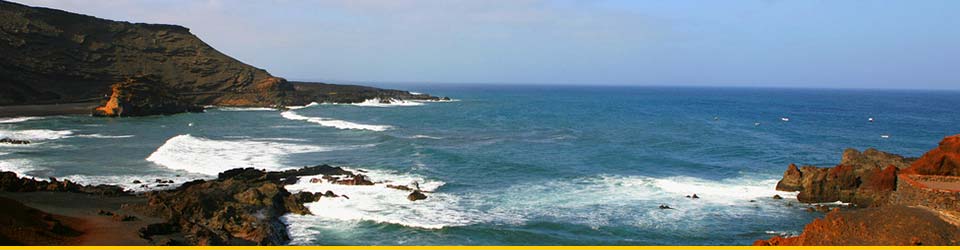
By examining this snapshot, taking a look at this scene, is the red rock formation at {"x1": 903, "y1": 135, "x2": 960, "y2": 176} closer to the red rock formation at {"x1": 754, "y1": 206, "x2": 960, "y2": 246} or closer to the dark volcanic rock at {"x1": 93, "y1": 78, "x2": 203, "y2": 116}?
the red rock formation at {"x1": 754, "y1": 206, "x2": 960, "y2": 246}

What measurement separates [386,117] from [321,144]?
2842cm

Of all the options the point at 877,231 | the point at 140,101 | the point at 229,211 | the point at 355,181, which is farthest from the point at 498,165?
the point at 140,101

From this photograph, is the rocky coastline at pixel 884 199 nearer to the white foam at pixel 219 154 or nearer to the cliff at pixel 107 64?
the white foam at pixel 219 154

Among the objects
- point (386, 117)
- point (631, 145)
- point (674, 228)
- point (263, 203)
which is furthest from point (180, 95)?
point (674, 228)

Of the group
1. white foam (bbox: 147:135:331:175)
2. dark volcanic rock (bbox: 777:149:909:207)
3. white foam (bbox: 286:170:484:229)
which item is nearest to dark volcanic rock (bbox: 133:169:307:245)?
white foam (bbox: 286:170:484:229)

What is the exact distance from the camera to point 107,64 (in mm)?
83938

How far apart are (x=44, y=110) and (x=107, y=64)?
77.1 feet

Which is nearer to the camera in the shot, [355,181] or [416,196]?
[416,196]

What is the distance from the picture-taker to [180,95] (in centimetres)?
8256

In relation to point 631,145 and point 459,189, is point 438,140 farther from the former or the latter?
point 459,189

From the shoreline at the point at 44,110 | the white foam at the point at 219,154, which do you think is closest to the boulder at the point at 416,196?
the white foam at the point at 219,154

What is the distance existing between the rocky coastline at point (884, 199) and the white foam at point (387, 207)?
10370 mm

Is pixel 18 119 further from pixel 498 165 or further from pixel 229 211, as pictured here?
pixel 229 211

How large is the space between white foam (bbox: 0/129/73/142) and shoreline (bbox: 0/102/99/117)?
612 inches
